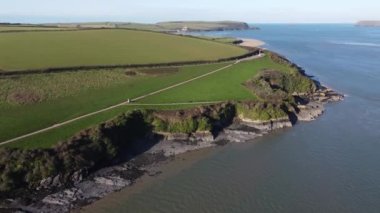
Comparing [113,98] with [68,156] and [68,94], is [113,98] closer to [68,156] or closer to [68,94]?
[68,94]

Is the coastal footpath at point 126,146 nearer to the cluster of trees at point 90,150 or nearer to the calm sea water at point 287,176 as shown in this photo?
the cluster of trees at point 90,150

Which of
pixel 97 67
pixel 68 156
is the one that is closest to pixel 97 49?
pixel 97 67

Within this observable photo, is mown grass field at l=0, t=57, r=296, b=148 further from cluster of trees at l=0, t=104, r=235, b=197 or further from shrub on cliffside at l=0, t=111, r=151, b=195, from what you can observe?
cluster of trees at l=0, t=104, r=235, b=197

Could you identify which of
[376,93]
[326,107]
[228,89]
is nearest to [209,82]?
[228,89]

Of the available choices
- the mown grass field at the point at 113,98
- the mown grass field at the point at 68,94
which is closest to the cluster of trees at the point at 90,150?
the mown grass field at the point at 113,98

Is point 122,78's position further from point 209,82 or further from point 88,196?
point 88,196

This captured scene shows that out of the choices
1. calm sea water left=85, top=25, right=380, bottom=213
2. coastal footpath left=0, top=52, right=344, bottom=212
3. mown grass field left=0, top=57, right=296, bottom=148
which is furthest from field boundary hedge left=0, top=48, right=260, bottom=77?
calm sea water left=85, top=25, right=380, bottom=213
